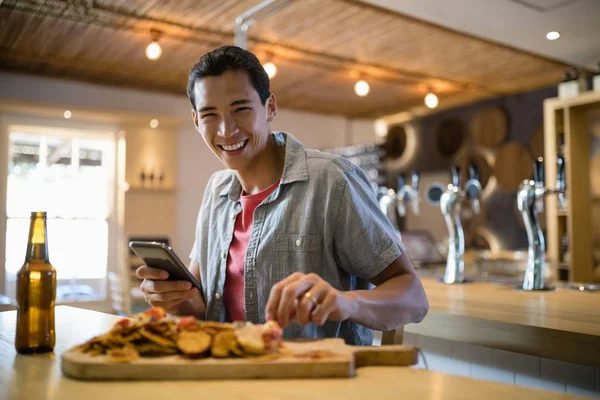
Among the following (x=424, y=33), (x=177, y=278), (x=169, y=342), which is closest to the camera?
(x=169, y=342)

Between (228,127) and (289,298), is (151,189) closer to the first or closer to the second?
(228,127)

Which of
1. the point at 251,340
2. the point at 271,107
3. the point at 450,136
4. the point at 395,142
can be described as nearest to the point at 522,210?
the point at 271,107

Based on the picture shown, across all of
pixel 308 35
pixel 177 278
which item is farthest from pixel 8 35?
pixel 177 278

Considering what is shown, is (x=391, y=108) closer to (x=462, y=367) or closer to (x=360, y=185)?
(x=462, y=367)

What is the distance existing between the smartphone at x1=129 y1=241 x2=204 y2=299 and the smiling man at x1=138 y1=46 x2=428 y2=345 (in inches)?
0.7

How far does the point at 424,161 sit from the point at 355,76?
1947 millimetres

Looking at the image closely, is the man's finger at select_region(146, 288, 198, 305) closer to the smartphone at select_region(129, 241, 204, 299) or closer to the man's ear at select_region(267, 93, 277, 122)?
the smartphone at select_region(129, 241, 204, 299)

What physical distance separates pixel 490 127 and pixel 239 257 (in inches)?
218

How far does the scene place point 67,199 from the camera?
19.9 ft

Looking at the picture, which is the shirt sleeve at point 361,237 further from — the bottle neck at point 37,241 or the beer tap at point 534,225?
the beer tap at point 534,225

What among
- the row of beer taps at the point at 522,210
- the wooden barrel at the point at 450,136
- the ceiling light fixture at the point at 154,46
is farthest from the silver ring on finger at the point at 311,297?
the wooden barrel at the point at 450,136

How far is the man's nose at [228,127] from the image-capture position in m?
1.36

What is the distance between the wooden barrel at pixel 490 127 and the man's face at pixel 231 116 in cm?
537

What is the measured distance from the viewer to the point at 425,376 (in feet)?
2.80
